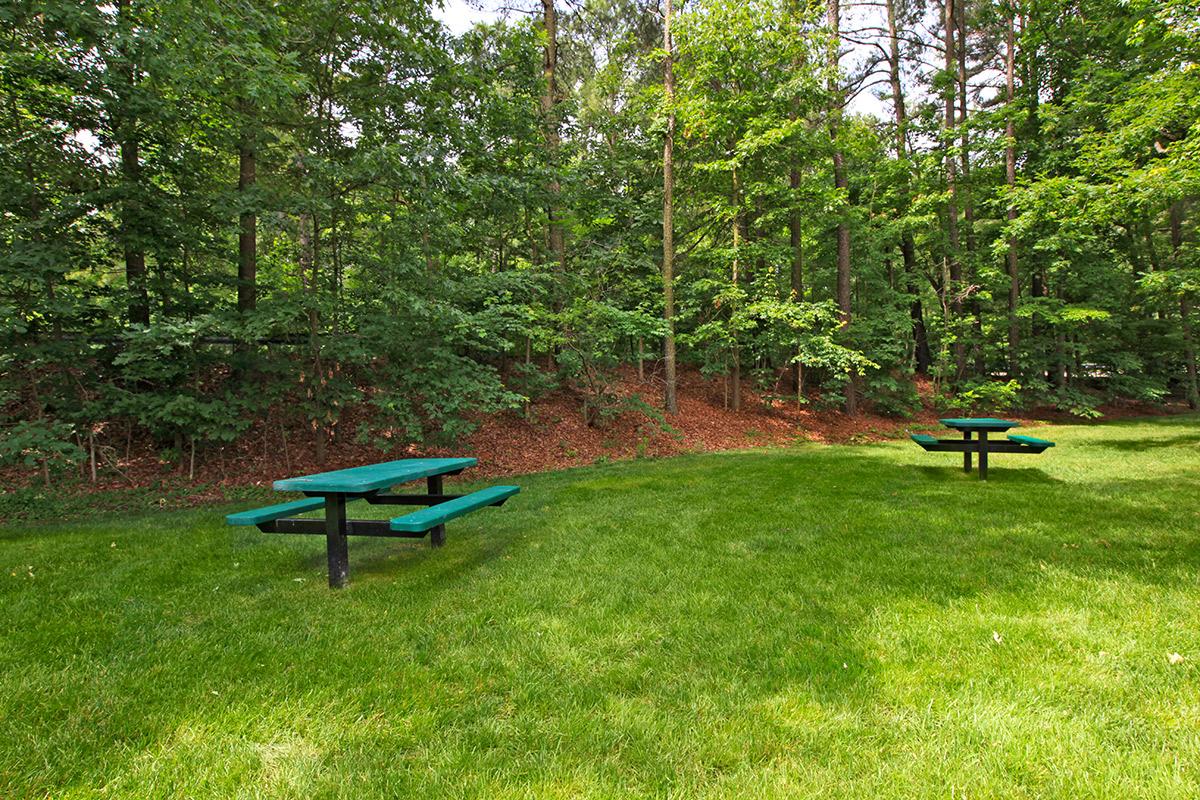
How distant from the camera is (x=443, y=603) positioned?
307 centimetres

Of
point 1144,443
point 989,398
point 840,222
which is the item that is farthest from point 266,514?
point 989,398

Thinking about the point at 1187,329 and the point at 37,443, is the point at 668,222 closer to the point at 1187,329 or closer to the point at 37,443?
the point at 37,443

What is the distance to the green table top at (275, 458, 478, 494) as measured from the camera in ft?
10.4

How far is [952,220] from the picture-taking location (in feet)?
51.6

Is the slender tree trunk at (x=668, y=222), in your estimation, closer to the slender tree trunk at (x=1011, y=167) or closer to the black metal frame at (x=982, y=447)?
the black metal frame at (x=982, y=447)

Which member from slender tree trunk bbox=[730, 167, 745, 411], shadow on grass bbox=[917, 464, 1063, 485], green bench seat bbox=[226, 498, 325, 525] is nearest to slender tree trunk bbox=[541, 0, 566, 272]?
slender tree trunk bbox=[730, 167, 745, 411]

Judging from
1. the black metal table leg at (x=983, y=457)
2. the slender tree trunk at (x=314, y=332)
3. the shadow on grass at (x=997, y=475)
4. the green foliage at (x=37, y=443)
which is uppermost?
the slender tree trunk at (x=314, y=332)

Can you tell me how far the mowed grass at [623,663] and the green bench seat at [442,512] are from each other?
1.46 feet

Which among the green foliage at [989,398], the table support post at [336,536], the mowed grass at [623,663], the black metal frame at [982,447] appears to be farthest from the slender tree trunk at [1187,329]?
the table support post at [336,536]

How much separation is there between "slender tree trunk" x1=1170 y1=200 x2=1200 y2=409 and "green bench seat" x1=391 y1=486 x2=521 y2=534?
22.2 metres

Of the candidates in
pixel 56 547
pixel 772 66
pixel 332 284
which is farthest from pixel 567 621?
pixel 772 66

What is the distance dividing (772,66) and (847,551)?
38.3 ft

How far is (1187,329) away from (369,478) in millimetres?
23401

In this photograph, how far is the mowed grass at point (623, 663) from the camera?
1678 mm
